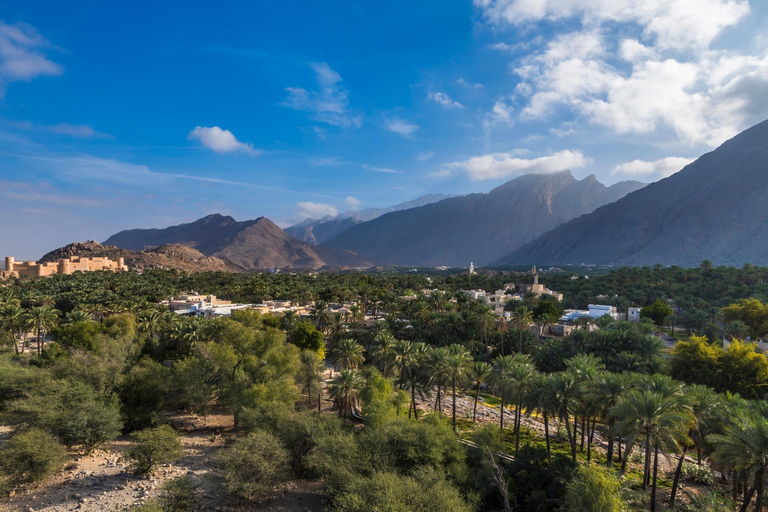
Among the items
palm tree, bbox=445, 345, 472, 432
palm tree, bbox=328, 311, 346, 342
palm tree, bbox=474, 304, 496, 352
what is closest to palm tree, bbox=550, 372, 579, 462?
palm tree, bbox=445, 345, 472, 432

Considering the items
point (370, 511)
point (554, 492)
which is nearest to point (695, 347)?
point (554, 492)

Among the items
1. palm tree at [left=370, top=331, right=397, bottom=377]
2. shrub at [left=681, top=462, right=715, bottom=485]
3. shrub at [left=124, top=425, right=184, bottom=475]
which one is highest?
palm tree at [left=370, top=331, right=397, bottom=377]

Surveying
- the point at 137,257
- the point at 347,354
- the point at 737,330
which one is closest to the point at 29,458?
the point at 347,354

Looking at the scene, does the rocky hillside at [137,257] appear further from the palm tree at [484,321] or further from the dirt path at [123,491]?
the dirt path at [123,491]

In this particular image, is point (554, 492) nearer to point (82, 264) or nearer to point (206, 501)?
point (206, 501)

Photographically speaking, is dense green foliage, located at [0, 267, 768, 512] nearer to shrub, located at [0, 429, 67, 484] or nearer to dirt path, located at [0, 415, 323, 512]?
shrub, located at [0, 429, 67, 484]

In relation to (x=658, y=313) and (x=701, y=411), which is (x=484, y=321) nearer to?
(x=701, y=411)
